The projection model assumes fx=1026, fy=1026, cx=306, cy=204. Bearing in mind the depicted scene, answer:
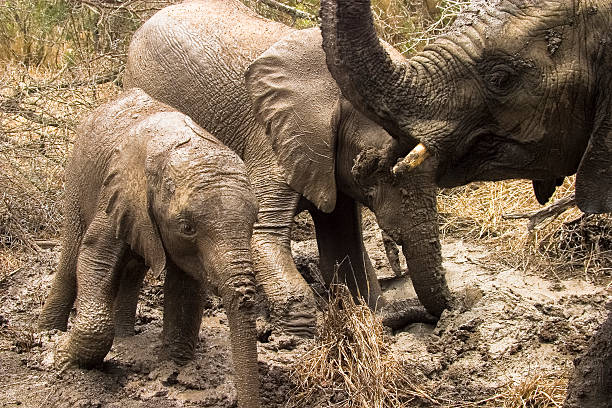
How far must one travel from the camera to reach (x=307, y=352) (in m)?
4.29

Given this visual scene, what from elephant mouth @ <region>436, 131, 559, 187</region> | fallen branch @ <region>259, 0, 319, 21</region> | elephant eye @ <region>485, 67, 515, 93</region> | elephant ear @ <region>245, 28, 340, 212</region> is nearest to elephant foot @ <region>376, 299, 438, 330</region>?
elephant ear @ <region>245, 28, 340, 212</region>

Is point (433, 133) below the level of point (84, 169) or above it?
above

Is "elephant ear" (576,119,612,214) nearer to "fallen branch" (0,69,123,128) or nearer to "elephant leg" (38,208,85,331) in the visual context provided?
"elephant leg" (38,208,85,331)

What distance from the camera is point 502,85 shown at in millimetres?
3166

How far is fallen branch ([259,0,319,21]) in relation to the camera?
24.2ft

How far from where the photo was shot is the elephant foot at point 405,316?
5039 millimetres

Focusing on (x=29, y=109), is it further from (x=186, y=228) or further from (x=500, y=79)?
(x=500, y=79)

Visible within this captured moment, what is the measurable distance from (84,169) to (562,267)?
2.71 metres

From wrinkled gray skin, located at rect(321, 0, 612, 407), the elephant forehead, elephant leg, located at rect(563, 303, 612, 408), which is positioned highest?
wrinkled gray skin, located at rect(321, 0, 612, 407)

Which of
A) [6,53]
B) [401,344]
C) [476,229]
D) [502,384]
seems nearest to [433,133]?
[502,384]

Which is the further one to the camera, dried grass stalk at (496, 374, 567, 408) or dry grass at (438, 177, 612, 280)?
dry grass at (438, 177, 612, 280)

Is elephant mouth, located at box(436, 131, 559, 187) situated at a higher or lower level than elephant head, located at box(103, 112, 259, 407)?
higher

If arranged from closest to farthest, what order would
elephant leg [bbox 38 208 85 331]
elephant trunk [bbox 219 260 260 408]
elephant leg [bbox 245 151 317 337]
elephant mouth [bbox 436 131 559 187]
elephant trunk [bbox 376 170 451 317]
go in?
1. elephant mouth [bbox 436 131 559 187]
2. elephant trunk [bbox 219 260 260 408]
3. elephant leg [bbox 38 208 85 331]
4. elephant trunk [bbox 376 170 451 317]
5. elephant leg [bbox 245 151 317 337]

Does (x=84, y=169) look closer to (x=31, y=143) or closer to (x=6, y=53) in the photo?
(x=31, y=143)
